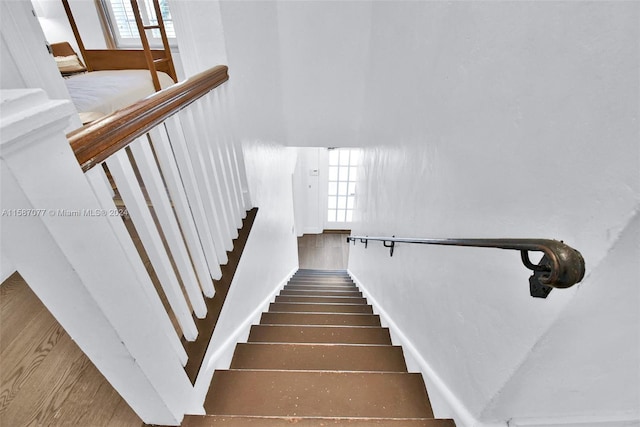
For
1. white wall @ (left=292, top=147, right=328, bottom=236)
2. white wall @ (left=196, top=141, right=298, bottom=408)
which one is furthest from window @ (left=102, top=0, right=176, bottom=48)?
white wall @ (left=196, top=141, right=298, bottom=408)

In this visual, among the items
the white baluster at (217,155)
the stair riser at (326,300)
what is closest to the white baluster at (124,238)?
the white baluster at (217,155)

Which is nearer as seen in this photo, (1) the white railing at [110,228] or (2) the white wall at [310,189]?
(1) the white railing at [110,228]

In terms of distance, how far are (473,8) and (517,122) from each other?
17.9 inches

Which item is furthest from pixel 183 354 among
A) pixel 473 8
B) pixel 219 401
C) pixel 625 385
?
pixel 473 8

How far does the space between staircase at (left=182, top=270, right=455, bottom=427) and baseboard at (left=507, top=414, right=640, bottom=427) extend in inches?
13.1

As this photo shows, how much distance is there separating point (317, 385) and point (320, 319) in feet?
3.42

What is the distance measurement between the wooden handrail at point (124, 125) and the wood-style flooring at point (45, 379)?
893mm

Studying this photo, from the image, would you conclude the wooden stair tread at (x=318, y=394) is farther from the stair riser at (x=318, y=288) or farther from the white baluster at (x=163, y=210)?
the stair riser at (x=318, y=288)

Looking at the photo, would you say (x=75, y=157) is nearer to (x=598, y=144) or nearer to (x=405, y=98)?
(x=598, y=144)

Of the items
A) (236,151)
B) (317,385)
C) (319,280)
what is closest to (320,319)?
(317,385)

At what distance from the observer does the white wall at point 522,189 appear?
0.52 m

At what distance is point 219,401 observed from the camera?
4.40ft

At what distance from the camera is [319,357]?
1.73 m

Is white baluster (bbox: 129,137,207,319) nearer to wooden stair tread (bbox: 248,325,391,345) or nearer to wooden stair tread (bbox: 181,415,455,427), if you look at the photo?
wooden stair tread (bbox: 181,415,455,427)
